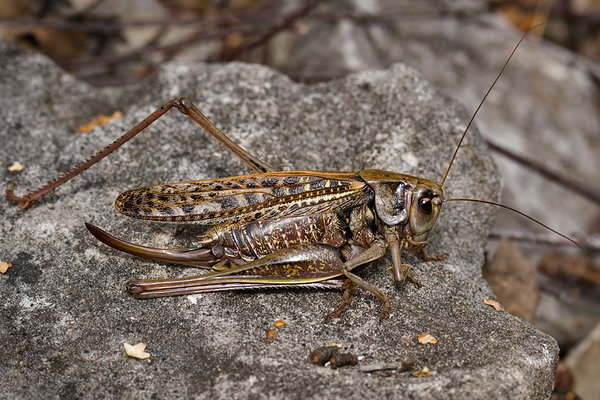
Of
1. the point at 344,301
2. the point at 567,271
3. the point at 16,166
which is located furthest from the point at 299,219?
the point at 567,271

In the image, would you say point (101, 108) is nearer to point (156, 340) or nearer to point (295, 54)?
point (156, 340)

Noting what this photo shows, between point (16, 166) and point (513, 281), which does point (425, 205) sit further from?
point (16, 166)

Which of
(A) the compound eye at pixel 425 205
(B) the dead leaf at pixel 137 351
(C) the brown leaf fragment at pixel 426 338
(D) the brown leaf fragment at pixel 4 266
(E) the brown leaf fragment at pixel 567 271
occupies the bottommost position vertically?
(E) the brown leaf fragment at pixel 567 271

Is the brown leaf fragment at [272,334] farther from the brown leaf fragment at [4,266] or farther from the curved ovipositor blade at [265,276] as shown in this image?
the brown leaf fragment at [4,266]

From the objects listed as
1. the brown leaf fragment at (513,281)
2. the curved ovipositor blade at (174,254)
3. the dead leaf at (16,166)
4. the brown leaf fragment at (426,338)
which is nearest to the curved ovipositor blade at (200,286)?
the curved ovipositor blade at (174,254)

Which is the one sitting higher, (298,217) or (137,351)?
(298,217)

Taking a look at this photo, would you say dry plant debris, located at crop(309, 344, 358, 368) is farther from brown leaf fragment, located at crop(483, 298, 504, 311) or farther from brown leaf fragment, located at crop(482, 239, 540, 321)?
brown leaf fragment, located at crop(482, 239, 540, 321)

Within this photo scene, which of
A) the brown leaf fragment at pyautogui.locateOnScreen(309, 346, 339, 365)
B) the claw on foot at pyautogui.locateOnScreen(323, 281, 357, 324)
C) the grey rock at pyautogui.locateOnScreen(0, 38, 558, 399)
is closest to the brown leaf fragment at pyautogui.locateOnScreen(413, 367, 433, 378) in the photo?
the grey rock at pyautogui.locateOnScreen(0, 38, 558, 399)
